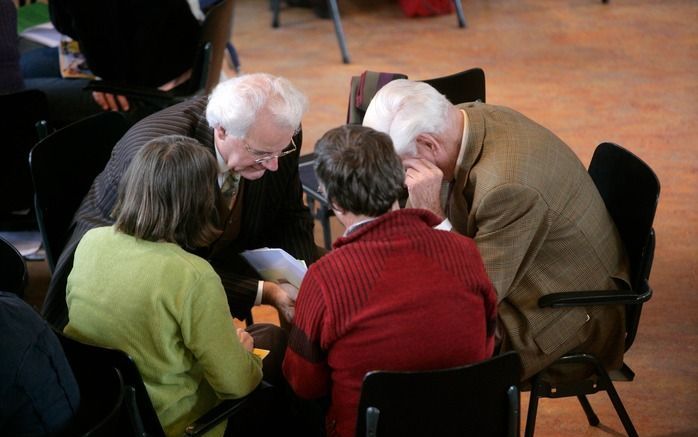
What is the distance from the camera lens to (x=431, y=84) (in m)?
3.29

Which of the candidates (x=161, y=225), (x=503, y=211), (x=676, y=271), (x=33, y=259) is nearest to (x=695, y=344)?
(x=676, y=271)

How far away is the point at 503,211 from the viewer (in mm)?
2340

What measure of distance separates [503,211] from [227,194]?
2.92ft

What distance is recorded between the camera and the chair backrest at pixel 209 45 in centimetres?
394

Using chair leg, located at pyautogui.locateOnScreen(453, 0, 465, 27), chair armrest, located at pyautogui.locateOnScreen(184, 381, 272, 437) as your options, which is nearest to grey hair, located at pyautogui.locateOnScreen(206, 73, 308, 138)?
chair armrest, located at pyautogui.locateOnScreen(184, 381, 272, 437)

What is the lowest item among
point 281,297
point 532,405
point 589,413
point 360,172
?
point 589,413

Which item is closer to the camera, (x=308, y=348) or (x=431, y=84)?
Result: (x=308, y=348)

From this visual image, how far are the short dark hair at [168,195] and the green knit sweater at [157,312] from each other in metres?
0.04

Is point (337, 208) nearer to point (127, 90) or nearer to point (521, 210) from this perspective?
point (521, 210)

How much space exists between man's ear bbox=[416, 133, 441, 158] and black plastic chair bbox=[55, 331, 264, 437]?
846 mm

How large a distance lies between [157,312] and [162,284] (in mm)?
63

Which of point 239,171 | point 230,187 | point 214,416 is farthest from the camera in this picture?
point 230,187

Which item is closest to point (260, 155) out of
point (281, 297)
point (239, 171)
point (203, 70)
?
point (239, 171)

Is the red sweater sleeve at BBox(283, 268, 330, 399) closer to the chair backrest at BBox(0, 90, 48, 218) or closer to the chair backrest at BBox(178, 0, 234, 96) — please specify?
the chair backrest at BBox(0, 90, 48, 218)
